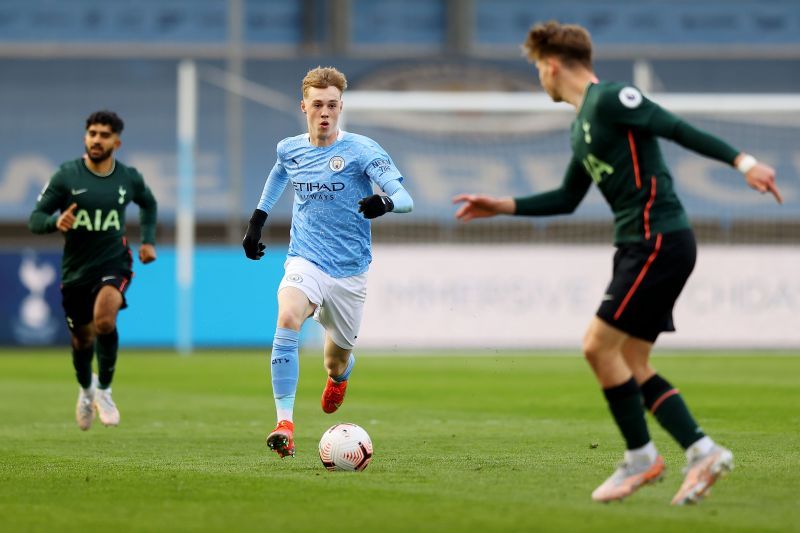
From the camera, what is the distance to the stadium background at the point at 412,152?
22.5 metres

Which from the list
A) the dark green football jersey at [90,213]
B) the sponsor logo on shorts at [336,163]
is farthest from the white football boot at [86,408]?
the sponsor logo on shorts at [336,163]

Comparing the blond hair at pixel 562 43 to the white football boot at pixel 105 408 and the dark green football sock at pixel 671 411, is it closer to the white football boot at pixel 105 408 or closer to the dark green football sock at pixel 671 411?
the dark green football sock at pixel 671 411

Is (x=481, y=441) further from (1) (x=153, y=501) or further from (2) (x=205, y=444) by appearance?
(1) (x=153, y=501)

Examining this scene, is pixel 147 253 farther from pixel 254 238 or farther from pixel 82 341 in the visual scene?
pixel 254 238

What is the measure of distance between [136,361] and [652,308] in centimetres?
1507

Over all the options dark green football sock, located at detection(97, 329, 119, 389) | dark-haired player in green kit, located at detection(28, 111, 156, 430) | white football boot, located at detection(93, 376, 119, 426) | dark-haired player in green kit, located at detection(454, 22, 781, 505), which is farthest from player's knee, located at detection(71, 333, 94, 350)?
dark-haired player in green kit, located at detection(454, 22, 781, 505)

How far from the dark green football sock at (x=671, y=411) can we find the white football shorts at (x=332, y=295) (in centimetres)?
288

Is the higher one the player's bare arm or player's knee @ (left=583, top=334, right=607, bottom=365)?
the player's bare arm

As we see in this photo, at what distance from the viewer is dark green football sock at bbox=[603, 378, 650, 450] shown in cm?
644

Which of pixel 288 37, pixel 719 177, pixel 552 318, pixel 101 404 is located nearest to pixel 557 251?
pixel 552 318

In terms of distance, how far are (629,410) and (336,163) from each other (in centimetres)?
327

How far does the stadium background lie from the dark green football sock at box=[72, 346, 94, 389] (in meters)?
10.1

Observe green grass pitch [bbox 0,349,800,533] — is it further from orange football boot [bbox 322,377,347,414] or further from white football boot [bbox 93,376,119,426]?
orange football boot [bbox 322,377,347,414]

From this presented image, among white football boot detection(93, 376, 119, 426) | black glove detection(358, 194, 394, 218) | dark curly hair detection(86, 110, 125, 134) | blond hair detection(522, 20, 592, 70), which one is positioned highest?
blond hair detection(522, 20, 592, 70)
